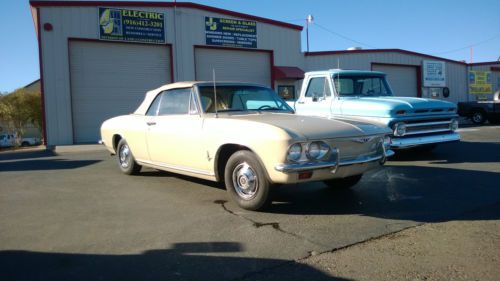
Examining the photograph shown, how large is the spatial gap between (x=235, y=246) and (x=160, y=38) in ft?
49.6

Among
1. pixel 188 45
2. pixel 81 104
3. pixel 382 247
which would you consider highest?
pixel 188 45

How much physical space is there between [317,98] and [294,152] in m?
4.88

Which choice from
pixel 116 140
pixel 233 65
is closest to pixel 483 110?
pixel 233 65

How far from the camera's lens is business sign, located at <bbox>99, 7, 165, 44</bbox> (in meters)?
16.4

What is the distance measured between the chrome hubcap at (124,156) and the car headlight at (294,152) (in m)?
3.82

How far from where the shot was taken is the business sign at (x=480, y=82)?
1212 inches

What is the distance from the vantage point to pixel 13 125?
29.0 m

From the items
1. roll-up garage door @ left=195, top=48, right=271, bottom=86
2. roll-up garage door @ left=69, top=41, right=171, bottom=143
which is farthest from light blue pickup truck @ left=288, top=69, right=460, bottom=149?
roll-up garage door @ left=195, top=48, right=271, bottom=86

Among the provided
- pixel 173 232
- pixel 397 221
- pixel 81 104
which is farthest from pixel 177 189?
pixel 81 104

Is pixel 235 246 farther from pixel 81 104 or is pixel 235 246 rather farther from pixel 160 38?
pixel 160 38

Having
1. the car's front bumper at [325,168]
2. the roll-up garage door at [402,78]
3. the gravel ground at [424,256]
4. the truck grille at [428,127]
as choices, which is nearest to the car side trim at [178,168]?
the car's front bumper at [325,168]

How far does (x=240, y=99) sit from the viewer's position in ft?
19.8

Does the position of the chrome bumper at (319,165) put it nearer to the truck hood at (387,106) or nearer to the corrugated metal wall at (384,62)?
the truck hood at (387,106)

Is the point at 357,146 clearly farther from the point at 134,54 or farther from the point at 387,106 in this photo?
the point at 134,54
